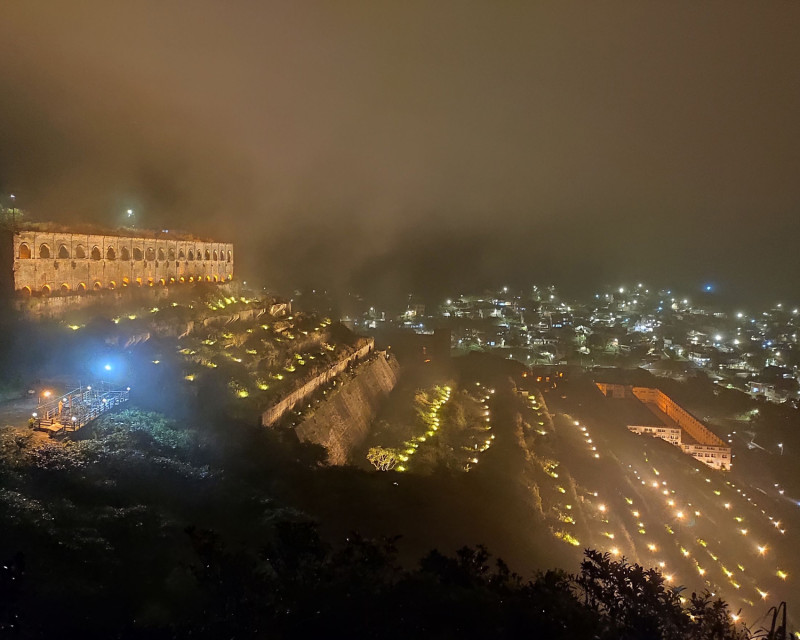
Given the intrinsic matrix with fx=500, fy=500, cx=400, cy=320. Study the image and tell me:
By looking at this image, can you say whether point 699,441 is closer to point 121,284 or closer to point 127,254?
point 121,284

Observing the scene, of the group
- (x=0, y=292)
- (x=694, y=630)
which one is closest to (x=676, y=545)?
(x=694, y=630)

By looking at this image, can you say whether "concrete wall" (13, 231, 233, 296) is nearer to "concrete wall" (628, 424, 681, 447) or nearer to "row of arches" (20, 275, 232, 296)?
"row of arches" (20, 275, 232, 296)

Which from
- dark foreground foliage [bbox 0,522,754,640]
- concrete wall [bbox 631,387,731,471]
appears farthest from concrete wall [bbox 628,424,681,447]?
dark foreground foliage [bbox 0,522,754,640]

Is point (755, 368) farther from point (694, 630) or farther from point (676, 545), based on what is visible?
point (694, 630)

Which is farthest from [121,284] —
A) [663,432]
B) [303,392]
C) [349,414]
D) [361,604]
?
[663,432]

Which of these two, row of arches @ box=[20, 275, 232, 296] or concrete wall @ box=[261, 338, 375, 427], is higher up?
row of arches @ box=[20, 275, 232, 296]

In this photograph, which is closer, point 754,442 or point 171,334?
point 171,334

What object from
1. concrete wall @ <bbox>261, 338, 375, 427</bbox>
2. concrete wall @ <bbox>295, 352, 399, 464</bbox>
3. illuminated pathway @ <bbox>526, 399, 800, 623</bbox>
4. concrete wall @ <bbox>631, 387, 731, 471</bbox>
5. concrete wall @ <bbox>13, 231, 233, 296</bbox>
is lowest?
concrete wall @ <bbox>631, 387, 731, 471</bbox>

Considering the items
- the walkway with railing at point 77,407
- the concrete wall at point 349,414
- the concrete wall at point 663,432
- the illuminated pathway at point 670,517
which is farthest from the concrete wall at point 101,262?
the concrete wall at point 663,432
